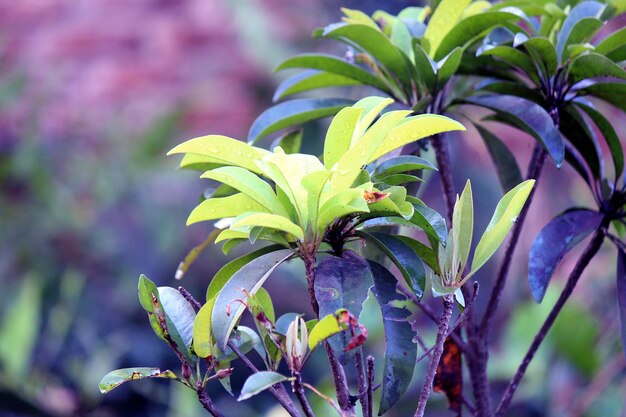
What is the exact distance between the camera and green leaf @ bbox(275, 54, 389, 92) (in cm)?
80

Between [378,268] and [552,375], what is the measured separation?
4.86 ft

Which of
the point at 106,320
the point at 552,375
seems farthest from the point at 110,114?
the point at 552,375

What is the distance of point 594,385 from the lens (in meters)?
1.61

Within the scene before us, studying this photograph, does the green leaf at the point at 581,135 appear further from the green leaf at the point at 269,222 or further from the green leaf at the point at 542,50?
the green leaf at the point at 269,222

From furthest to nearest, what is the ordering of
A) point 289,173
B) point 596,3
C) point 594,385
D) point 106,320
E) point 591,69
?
point 106,320
point 594,385
point 596,3
point 591,69
point 289,173

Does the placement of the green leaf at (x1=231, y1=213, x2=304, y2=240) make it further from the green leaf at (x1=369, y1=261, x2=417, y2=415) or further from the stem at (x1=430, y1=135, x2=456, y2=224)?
the stem at (x1=430, y1=135, x2=456, y2=224)

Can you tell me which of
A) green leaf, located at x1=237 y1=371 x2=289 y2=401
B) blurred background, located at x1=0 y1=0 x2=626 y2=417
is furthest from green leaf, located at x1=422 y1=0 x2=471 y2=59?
blurred background, located at x1=0 y1=0 x2=626 y2=417

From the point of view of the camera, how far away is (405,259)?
601mm

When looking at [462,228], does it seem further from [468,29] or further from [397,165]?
[468,29]

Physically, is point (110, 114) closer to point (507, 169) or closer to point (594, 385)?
point (594, 385)

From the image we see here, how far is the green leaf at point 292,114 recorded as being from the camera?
32.1 inches

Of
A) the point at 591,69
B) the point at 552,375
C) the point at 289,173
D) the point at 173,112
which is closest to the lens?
the point at 289,173

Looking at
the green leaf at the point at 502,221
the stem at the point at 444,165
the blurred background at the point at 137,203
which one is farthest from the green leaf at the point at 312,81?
the blurred background at the point at 137,203

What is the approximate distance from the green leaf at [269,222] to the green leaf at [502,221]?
14 cm
